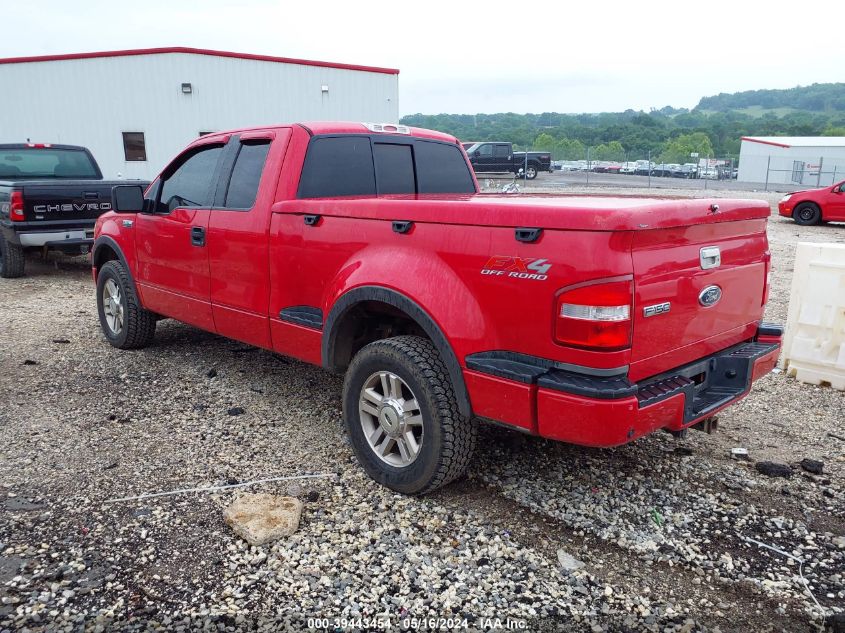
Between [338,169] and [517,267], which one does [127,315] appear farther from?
[517,267]

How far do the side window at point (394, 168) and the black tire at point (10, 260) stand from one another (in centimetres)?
729

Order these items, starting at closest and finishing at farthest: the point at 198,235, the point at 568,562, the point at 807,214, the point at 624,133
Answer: the point at 568,562 < the point at 198,235 < the point at 807,214 < the point at 624,133

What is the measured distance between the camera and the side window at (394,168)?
15.1 ft

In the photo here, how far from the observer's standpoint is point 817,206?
17.4m

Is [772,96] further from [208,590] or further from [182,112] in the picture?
[208,590]

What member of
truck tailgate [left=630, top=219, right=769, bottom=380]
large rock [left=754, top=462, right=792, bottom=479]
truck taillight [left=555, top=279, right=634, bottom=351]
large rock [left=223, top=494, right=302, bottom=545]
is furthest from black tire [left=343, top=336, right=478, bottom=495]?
large rock [left=754, top=462, right=792, bottom=479]

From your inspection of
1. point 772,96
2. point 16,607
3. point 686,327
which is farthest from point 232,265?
point 772,96

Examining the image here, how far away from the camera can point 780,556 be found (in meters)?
3.02

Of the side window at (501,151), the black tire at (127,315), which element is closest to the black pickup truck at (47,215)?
the black tire at (127,315)

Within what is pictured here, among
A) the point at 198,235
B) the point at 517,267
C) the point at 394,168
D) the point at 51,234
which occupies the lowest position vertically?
the point at 51,234

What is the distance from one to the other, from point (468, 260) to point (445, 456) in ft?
3.12

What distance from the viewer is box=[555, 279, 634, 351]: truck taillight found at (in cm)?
262

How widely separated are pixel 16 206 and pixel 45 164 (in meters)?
2.19

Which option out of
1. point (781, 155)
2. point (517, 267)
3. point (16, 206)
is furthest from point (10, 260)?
point (781, 155)
